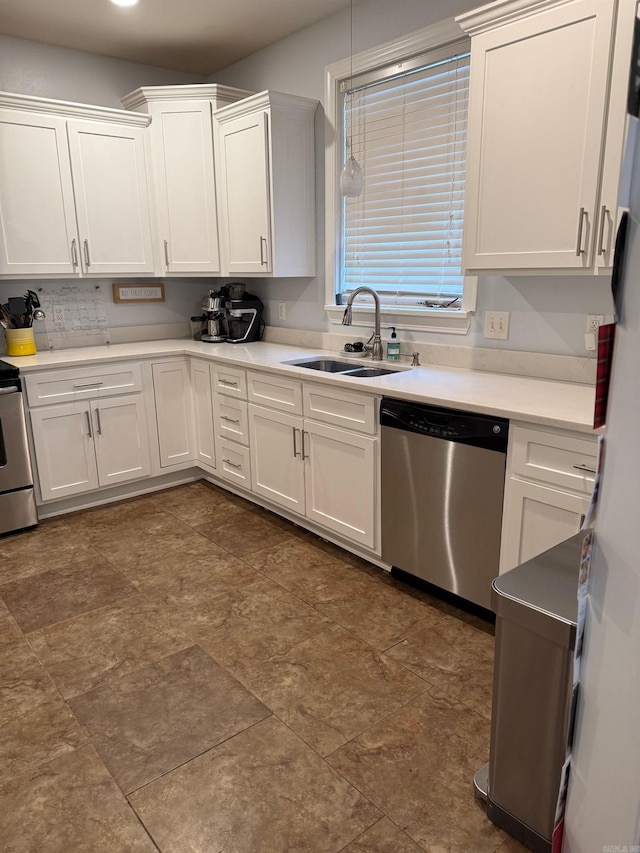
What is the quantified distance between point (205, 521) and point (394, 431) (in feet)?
4.73

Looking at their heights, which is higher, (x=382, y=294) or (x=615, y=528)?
(x=382, y=294)

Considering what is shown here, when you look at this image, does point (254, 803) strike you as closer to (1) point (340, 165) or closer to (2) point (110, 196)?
(1) point (340, 165)

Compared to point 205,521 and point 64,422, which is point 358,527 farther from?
point 64,422

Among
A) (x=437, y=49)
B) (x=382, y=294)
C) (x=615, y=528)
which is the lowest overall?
(x=615, y=528)

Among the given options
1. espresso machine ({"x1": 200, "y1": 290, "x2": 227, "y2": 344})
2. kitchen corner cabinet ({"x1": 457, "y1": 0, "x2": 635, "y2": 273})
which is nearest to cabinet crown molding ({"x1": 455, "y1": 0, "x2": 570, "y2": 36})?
kitchen corner cabinet ({"x1": 457, "y1": 0, "x2": 635, "y2": 273})

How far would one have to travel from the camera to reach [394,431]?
8.45ft

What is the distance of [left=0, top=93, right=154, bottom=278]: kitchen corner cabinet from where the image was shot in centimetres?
344

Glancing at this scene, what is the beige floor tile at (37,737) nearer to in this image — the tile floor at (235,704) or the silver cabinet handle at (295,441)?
Answer: the tile floor at (235,704)

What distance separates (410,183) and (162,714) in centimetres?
267

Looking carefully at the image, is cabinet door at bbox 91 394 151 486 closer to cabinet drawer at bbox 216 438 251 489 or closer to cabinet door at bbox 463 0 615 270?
cabinet drawer at bbox 216 438 251 489

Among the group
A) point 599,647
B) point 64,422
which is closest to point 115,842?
point 599,647

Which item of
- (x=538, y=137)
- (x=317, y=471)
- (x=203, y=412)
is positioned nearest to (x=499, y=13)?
(x=538, y=137)

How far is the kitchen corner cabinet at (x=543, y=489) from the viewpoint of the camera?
1.99m

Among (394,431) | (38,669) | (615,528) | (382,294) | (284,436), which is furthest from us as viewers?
(382,294)
